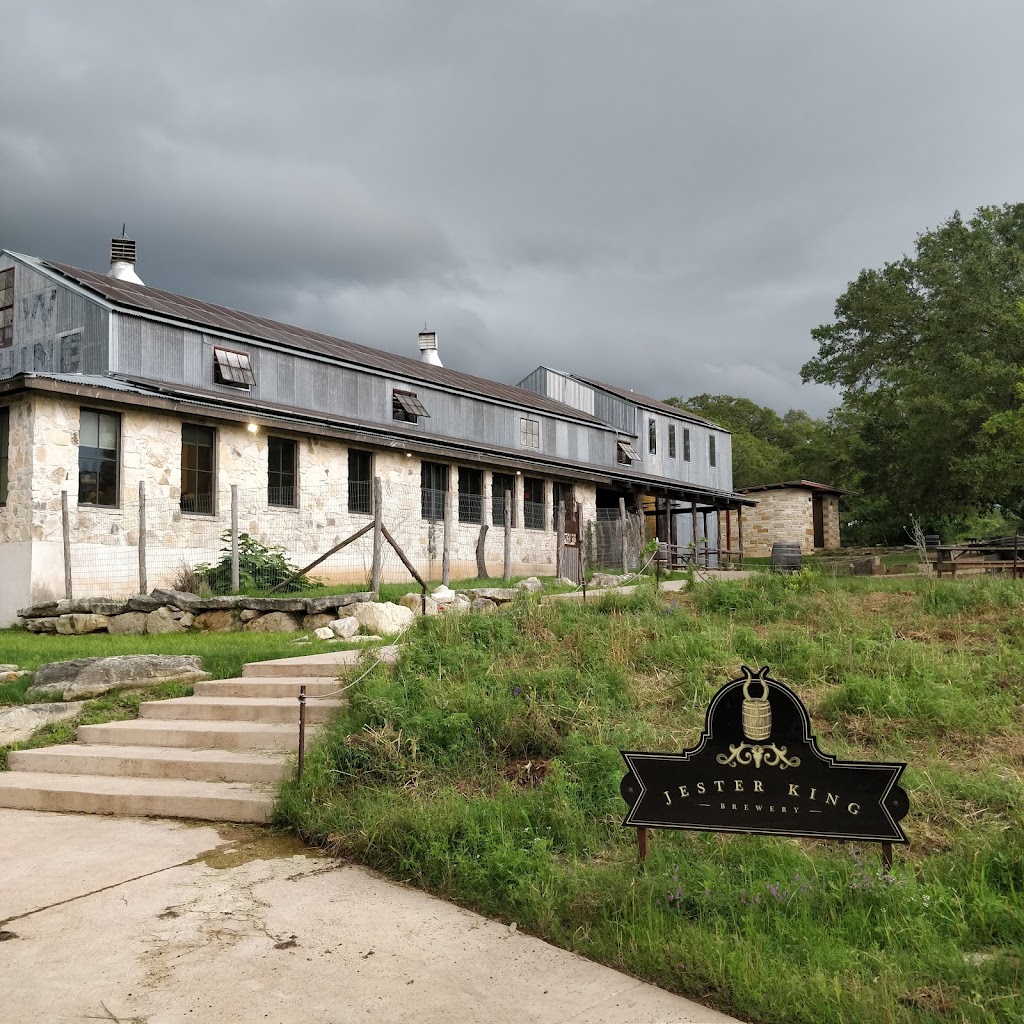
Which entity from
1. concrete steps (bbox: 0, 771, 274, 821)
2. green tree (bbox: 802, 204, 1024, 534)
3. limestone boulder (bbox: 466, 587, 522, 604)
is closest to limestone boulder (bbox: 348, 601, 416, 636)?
limestone boulder (bbox: 466, 587, 522, 604)

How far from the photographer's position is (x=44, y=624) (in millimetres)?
14016

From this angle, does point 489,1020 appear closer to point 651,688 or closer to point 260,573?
point 651,688

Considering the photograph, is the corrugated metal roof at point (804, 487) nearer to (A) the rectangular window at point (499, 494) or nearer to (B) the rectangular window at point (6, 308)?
(A) the rectangular window at point (499, 494)

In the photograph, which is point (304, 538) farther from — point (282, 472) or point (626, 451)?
point (626, 451)

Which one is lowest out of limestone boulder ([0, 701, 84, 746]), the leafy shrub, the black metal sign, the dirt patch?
the dirt patch

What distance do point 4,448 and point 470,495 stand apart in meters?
10.6

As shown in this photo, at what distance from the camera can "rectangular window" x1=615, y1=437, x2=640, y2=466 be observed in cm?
3434

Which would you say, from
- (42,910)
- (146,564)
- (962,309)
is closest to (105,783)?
(42,910)

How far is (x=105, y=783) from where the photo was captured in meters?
6.95

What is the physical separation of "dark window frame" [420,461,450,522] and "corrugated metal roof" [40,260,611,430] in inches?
163

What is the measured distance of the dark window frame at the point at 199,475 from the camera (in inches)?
666

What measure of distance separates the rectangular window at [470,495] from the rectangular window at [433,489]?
2.09 feet

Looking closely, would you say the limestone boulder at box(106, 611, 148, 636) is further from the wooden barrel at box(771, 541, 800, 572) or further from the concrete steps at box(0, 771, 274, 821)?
the wooden barrel at box(771, 541, 800, 572)

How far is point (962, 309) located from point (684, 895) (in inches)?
1219
